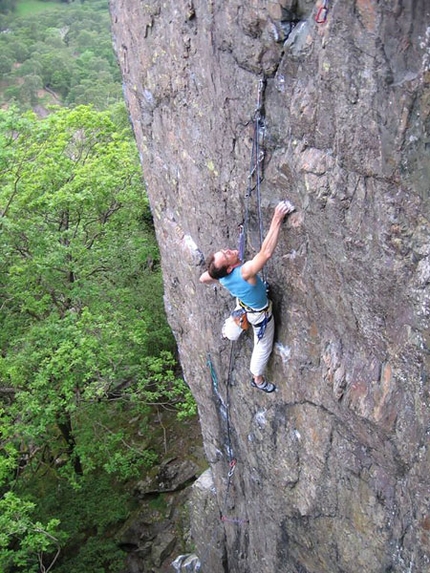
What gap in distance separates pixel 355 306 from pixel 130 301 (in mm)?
9077

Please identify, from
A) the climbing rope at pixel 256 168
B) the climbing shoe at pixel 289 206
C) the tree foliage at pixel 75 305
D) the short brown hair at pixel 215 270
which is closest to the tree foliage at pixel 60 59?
the tree foliage at pixel 75 305

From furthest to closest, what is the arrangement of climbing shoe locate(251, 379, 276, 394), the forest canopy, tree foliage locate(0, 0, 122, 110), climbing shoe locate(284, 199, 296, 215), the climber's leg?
tree foliage locate(0, 0, 122, 110), the forest canopy, climbing shoe locate(251, 379, 276, 394), the climber's leg, climbing shoe locate(284, 199, 296, 215)

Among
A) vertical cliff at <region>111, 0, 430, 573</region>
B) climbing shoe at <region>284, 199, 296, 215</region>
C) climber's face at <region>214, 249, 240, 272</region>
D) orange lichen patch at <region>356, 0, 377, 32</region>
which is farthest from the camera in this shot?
climber's face at <region>214, 249, 240, 272</region>

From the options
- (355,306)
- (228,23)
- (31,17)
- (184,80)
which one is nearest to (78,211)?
(184,80)

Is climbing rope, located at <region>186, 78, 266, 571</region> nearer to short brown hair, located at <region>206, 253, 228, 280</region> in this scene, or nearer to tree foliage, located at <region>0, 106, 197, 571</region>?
short brown hair, located at <region>206, 253, 228, 280</region>

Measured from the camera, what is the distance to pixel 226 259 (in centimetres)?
577

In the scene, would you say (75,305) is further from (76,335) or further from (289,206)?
(289,206)

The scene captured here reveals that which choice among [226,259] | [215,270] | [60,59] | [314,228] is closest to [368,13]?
[314,228]

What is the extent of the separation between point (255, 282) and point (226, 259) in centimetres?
35

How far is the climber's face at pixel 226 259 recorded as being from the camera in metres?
5.76

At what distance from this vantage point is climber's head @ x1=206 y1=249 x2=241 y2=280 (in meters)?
5.76

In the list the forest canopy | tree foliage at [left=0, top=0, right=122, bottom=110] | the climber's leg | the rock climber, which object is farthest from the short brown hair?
tree foliage at [left=0, top=0, right=122, bottom=110]

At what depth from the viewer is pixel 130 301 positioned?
44.8ft

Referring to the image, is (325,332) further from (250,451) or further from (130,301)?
(130,301)
